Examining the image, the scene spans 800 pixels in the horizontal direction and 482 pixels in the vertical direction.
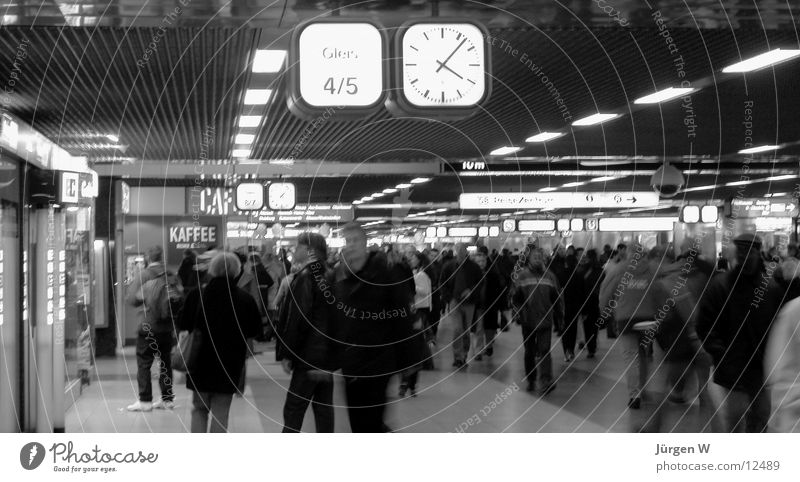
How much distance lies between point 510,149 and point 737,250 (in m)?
8.63

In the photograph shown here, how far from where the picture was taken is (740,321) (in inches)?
237

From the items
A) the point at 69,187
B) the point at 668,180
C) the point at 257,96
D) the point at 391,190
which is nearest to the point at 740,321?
the point at 69,187

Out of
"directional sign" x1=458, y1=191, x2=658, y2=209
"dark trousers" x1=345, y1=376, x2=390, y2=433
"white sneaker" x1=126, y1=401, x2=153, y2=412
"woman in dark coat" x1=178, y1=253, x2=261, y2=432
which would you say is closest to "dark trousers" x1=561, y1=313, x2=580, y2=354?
"directional sign" x1=458, y1=191, x2=658, y2=209

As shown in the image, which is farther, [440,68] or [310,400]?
[310,400]

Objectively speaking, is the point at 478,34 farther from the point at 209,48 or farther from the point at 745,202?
the point at 745,202

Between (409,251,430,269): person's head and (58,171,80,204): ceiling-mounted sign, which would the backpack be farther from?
(409,251,430,269): person's head

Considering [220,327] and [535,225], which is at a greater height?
[535,225]

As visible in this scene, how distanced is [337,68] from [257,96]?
4.69 m

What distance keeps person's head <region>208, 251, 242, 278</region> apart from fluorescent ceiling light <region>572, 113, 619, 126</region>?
5.98 meters

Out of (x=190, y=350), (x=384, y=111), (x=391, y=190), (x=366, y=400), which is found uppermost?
(x=384, y=111)

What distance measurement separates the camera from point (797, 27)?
6.14 m

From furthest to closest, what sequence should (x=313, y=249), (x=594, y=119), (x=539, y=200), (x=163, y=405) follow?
(x=539, y=200) → (x=594, y=119) → (x=163, y=405) → (x=313, y=249)

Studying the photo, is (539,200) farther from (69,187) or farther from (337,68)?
(337,68)
